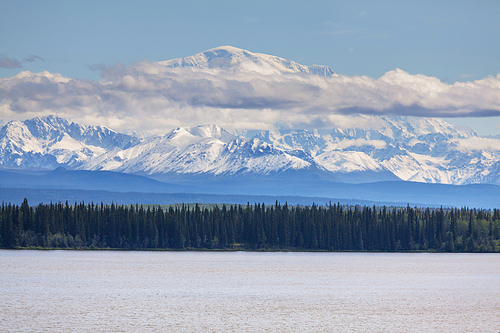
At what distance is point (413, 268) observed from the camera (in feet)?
519

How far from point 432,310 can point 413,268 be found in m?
70.2

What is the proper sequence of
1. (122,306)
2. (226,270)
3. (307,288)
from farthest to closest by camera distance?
(226,270)
(307,288)
(122,306)

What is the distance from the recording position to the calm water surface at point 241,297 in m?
76.5

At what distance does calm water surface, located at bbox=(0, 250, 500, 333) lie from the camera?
76.5 meters

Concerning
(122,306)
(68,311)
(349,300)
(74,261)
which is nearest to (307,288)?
(349,300)

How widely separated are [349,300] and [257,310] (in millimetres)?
17627

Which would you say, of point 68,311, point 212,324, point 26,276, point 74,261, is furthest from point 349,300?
point 74,261

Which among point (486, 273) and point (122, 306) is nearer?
point (122, 306)

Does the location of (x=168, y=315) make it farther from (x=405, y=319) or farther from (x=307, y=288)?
(x=307, y=288)

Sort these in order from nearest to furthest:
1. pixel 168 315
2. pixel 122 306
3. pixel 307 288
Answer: pixel 168 315 < pixel 122 306 < pixel 307 288

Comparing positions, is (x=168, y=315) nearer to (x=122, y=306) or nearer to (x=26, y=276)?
(x=122, y=306)

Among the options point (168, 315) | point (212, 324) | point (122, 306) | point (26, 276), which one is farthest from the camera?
point (26, 276)

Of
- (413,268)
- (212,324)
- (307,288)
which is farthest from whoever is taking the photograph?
(413,268)

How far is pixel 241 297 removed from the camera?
99062mm
